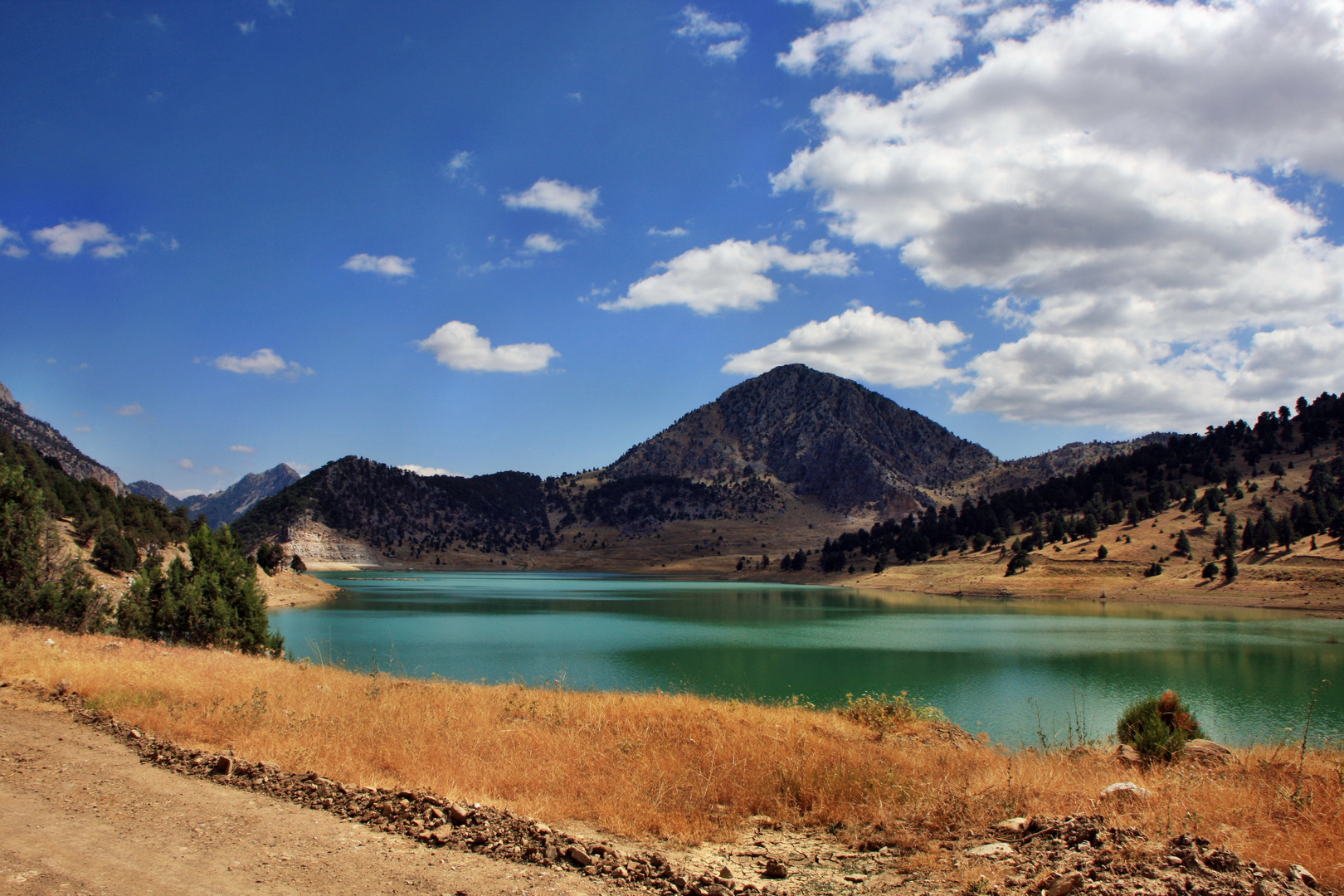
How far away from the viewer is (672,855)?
6555 millimetres

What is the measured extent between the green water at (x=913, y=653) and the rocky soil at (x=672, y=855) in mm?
9857

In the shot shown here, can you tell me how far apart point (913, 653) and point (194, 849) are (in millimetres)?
38609

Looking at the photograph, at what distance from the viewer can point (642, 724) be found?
39.0 feet

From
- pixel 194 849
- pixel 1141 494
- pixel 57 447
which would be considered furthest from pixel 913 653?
pixel 57 447

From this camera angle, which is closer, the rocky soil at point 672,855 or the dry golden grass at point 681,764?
the rocky soil at point 672,855

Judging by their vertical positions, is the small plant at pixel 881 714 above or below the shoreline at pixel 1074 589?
above

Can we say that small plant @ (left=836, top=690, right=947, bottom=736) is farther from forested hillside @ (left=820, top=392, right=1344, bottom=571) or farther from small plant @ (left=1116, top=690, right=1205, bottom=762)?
A: forested hillside @ (left=820, top=392, right=1344, bottom=571)

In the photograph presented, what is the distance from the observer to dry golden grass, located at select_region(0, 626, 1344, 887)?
711 centimetres

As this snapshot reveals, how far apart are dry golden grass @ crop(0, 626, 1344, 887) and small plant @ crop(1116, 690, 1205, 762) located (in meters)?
1.03

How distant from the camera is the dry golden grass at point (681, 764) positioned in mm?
7105

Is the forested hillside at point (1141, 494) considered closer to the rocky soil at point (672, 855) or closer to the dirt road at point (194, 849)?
the rocky soil at point (672, 855)

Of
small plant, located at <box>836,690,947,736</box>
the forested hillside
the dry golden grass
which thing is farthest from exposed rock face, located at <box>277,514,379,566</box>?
small plant, located at <box>836,690,947,736</box>

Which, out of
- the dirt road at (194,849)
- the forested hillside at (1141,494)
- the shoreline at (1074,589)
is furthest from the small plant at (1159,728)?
the forested hillside at (1141,494)

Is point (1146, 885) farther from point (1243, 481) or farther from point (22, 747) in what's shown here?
point (1243, 481)
